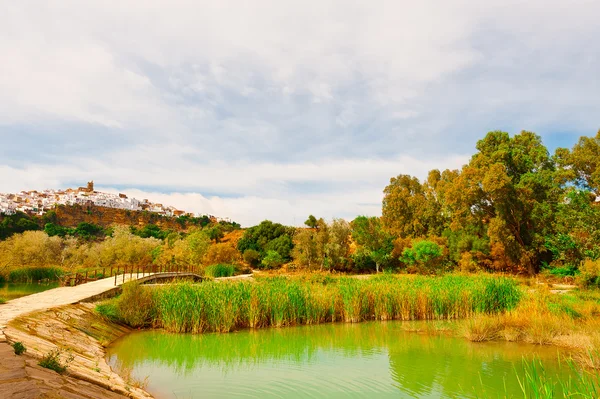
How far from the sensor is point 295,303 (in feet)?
41.8

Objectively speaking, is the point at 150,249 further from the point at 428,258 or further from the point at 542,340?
the point at 542,340

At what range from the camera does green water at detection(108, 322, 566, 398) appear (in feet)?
22.5

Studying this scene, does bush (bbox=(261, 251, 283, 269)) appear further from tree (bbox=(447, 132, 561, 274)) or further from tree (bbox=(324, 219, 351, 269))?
tree (bbox=(447, 132, 561, 274))

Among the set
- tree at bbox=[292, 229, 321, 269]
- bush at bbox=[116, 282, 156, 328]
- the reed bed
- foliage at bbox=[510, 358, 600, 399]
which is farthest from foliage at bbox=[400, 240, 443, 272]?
bush at bbox=[116, 282, 156, 328]

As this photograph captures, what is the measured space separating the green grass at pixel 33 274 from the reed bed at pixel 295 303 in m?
17.1

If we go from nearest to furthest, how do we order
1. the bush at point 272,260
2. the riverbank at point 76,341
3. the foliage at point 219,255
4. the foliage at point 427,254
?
the riverbank at point 76,341 < the foliage at point 427,254 < the bush at point 272,260 < the foliage at point 219,255

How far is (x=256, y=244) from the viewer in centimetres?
4116

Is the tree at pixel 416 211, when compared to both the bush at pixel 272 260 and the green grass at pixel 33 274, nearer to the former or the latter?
the bush at pixel 272 260

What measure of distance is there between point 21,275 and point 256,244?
67.6 ft

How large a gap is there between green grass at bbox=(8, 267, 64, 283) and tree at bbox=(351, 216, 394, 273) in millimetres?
22666

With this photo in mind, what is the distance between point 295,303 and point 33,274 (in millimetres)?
21392

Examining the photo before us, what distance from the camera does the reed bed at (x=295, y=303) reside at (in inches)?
464

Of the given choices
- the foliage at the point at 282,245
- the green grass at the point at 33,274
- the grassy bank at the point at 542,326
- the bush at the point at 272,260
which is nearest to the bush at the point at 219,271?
the bush at the point at 272,260

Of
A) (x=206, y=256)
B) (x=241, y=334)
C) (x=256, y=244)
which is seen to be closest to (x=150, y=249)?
(x=206, y=256)
